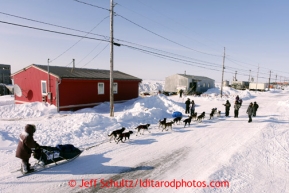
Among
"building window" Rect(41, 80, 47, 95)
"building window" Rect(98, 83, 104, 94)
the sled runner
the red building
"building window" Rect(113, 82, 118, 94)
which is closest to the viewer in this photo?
the sled runner

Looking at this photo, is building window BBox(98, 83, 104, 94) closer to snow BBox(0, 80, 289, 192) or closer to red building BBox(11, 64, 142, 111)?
red building BBox(11, 64, 142, 111)

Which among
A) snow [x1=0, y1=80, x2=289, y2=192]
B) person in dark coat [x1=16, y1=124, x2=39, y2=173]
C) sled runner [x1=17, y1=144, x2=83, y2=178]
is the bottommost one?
snow [x1=0, y1=80, x2=289, y2=192]

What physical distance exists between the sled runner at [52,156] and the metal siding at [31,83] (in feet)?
40.0

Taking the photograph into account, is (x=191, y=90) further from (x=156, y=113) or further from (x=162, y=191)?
(x=162, y=191)

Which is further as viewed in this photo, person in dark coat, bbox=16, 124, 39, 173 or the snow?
person in dark coat, bbox=16, 124, 39, 173

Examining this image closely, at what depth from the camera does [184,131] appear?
11.7 m

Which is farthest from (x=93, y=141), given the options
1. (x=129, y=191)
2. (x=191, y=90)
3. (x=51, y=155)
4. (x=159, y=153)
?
(x=191, y=90)

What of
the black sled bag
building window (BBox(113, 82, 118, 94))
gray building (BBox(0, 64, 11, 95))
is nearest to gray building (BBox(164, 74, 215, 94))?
building window (BBox(113, 82, 118, 94))

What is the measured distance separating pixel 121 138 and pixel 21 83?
687 inches

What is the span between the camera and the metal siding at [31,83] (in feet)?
59.1

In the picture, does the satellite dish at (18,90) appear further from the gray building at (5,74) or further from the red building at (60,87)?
the gray building at (5,74)

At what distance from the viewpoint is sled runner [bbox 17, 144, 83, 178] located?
6.40 meters

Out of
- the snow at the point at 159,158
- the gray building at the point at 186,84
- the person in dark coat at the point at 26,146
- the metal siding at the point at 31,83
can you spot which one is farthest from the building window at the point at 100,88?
the gray building at the point at 186,84

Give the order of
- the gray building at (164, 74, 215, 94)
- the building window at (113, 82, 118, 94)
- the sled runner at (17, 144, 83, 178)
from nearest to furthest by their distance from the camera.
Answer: the sled runner at (17, 144, 83, 178)
the building window at (113, 82, 118, 94)
the gray building at (164, 74, 215, 94)
